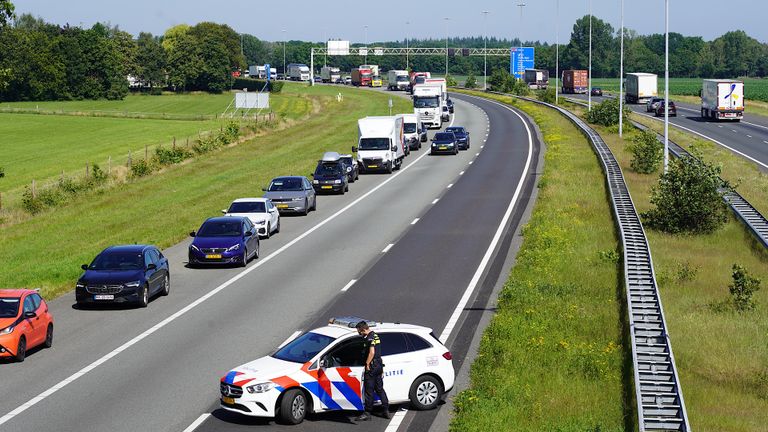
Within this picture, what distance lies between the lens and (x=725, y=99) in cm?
9781

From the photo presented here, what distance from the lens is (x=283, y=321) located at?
26.0m

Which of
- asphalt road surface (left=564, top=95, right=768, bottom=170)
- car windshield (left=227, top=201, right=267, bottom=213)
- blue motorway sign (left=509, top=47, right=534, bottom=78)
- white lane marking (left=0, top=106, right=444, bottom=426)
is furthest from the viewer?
blue motorway sign (left=509, top=47, right=534, bottom=78)

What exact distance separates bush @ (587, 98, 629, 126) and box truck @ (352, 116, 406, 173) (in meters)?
29.3

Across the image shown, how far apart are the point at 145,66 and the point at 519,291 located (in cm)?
16165

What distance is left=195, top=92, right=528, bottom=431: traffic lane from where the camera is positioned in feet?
60.1

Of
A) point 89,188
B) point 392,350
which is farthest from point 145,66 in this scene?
point 392,350

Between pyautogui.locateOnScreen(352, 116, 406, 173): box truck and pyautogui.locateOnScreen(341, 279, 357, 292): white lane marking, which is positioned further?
pyautogui.locateOnScreen(352, 116, 406, 173): box truck

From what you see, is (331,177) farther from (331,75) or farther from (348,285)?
(331,75)

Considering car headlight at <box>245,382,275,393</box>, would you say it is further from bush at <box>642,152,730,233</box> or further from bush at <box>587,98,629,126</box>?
bush at <box>587,98,629,126</box>

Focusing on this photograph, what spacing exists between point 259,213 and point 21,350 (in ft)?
59.8

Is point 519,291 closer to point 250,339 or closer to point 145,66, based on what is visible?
point 250,339

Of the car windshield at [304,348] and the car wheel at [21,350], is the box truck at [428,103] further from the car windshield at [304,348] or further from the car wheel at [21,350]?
the car windshield at [304,348]

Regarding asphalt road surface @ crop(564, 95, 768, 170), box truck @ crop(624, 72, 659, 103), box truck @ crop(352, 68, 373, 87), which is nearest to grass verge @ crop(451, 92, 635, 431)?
asphalt road surface @ crop(564, 95, 768, 170)

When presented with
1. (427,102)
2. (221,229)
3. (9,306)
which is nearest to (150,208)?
(221,229)
